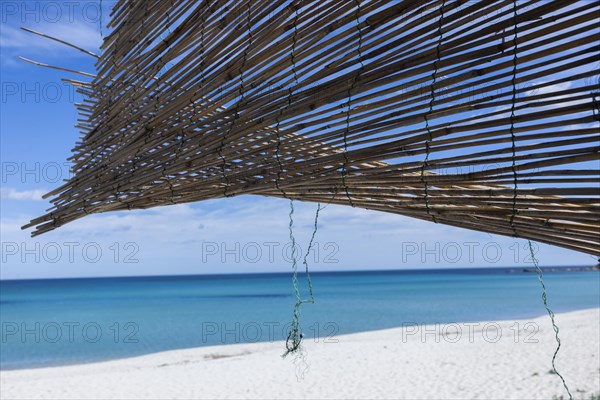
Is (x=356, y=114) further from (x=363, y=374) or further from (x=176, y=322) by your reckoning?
(x=176, y=322)

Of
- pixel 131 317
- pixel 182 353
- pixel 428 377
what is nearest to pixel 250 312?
pixel 131 317

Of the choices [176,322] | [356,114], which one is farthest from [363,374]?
[176,322]

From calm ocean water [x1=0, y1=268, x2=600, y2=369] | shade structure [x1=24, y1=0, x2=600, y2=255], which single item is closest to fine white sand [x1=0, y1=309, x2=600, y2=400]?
calm ocean water [x1=0, y1=268, x2=600, y2=369]

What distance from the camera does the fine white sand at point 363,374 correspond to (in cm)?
571

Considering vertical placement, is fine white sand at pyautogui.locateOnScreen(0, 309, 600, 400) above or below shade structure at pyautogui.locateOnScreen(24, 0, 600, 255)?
below

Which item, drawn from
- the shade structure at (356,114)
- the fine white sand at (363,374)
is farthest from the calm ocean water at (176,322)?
the shade structure at (356,114)

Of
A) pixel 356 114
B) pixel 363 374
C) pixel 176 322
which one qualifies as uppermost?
pixel 356 114

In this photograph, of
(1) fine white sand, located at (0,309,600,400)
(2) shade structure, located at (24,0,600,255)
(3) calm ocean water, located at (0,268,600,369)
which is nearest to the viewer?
(2) shade structure, located at (24,0,600,255)

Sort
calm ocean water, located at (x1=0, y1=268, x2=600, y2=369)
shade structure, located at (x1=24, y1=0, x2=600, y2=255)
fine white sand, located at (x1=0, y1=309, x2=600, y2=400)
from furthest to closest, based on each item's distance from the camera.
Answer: calm ocean water, located at (x1=0, y1=268, x2=600, y2=369) → fine white sand, located at (x1=0, y1=309, x2=600, y2=400) → shade structure, located at (x1=24, y1=0, x2=600, y2=255)

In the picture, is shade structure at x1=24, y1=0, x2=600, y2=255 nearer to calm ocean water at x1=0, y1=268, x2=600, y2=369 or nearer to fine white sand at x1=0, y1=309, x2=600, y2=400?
fine white sand at x1=0, y1=309, x2=600, y2=400

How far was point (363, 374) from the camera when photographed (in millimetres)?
6602

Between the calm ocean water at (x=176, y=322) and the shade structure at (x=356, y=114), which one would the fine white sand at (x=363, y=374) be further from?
the shade structure at (x=356, y=114)

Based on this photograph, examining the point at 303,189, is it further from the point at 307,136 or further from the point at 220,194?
the point at 220,194

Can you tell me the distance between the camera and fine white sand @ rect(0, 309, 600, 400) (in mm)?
5711
